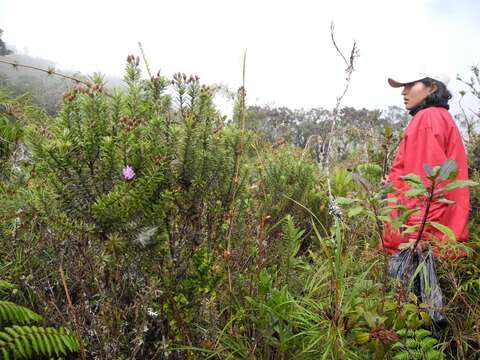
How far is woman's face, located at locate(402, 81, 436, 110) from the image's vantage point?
2963 mm

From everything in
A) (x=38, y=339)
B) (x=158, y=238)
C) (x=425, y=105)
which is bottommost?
(x=38, y=339)

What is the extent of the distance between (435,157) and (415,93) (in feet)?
2.53

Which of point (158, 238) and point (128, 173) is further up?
point (128, 173)

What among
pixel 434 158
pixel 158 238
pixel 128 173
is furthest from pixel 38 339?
pixel 434 158

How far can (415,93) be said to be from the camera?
3035 millimetres

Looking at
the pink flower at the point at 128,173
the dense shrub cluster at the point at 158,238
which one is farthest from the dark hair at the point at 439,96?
the pink flower at the point at 128,173

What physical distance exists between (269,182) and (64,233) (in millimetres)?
2193

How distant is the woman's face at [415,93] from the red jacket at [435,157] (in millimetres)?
273

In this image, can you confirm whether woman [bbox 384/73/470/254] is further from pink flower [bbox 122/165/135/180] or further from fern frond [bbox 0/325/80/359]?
fern frond [bbox 0/325/80/359]

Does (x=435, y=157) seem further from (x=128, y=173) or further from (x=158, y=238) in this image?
(x=128, y=173)

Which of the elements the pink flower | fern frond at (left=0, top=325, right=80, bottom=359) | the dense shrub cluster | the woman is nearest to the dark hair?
the woman

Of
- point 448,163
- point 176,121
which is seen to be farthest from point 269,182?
point 448,163

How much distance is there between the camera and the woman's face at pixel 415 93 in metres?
2.96

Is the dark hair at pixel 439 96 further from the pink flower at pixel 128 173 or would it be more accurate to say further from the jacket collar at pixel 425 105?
the pink flower at pixel 128 173
